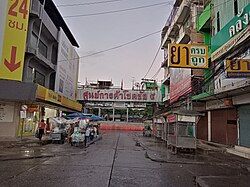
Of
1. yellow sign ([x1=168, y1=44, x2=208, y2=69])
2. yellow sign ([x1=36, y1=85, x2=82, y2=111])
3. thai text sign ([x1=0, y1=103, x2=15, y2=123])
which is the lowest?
thai text sign ([x1=0, y1=103, x2=15, y2=123])

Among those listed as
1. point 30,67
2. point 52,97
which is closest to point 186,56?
point 52,97

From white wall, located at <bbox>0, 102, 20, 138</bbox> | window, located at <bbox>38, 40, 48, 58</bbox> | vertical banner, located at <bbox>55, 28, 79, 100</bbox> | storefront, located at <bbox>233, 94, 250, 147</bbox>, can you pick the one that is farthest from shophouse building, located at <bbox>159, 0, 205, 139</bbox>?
window, located at <bbox>38, 40, 48, 58</bbox>

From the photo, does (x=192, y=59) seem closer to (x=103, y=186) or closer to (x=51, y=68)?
(x=103, y=186)

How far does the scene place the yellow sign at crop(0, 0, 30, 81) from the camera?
74.1ft

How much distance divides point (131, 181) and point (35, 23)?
23.7 metres

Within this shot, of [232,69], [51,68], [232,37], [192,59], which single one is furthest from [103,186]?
[51,68]

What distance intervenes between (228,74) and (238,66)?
0.69 m

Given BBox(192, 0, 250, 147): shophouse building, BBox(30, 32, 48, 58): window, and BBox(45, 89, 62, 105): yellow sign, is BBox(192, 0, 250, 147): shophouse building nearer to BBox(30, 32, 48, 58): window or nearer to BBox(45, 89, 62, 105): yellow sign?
BBox(45, 89, 62, 105): yellow sign

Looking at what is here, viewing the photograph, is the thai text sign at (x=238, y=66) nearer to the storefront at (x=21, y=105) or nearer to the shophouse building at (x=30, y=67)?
the shophouse building at (x=30, y=67)

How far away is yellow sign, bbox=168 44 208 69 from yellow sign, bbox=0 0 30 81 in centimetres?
1240

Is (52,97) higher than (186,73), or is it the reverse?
(186,73)

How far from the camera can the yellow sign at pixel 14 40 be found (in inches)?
889

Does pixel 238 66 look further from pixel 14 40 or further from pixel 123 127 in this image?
pixel 123 127

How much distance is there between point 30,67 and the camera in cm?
2997
